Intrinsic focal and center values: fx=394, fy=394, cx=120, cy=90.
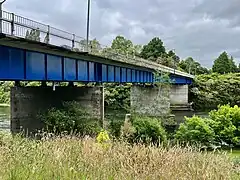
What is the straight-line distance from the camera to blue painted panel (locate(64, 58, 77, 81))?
3231 cm

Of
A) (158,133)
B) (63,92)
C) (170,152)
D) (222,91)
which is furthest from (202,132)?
(222,91)

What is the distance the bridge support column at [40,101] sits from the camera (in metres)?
34.7

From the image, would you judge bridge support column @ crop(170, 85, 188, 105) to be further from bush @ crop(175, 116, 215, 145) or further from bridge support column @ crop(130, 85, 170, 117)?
bush @ crop(175, 116, 215, 145)

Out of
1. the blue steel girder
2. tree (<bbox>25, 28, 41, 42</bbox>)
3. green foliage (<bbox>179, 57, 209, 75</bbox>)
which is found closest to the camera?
the blue steel girder

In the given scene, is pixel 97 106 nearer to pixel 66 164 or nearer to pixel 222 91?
pixel 66 164

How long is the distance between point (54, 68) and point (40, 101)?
848cm

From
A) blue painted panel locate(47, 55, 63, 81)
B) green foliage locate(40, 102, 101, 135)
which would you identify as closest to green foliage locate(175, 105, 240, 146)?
green foliage locate(40, 102, 101, 135)

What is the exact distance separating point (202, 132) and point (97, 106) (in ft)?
42.6

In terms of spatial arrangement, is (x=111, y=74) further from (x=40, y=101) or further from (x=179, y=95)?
(x=179, y=95)

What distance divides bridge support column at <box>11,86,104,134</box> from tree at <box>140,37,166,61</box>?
308 feet

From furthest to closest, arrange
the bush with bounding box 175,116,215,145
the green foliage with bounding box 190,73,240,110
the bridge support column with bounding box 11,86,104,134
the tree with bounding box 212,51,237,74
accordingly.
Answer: the tree with bounding box 212,51,237,74 < the green foliage with bounding box 190,73,240,110 < the bridge support column with bounding box 11,86,104,134 < the bush with bounding box 175,116,215,145

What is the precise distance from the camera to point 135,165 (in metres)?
5.39

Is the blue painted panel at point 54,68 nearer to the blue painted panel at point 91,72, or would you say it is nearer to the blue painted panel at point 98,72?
the blue painted panel at point 91,72

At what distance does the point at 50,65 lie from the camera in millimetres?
29406
